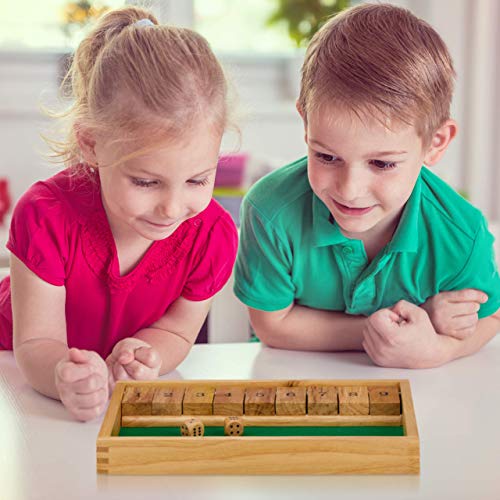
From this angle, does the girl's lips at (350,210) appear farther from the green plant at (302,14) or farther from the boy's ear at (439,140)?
the green plant at (302,14)

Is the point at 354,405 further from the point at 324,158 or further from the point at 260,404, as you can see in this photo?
the point at 324,158

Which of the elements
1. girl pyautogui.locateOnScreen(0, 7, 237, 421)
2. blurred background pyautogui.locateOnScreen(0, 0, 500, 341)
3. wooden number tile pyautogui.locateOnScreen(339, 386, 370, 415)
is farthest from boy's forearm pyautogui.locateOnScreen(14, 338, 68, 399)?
blurred background pyautogui.locateOnScreen(0, 0, 500, 341)

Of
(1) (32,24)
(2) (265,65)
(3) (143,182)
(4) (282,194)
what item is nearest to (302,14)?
(2) (265,65)

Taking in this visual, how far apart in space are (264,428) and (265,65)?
115 inches

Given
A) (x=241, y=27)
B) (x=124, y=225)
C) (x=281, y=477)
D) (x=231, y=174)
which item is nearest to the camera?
(x=281, y=477)

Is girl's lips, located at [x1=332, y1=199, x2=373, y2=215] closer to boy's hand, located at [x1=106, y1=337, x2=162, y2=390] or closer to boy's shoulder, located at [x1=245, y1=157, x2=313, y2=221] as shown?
boy's shoulder, located at [x1=245, y1=157, x2=313, y2=221]

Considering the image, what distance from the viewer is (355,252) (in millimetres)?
1176

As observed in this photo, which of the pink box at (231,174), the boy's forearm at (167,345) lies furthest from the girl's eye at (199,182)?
the pink box at (231,174)

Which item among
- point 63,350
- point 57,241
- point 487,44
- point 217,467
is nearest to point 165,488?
point 217,467

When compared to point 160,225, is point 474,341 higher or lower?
lower

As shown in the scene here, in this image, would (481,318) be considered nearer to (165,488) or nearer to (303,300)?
(303,300)

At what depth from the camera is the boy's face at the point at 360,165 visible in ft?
3.30

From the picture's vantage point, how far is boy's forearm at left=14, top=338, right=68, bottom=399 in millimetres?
999

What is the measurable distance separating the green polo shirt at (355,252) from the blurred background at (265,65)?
2.11m
